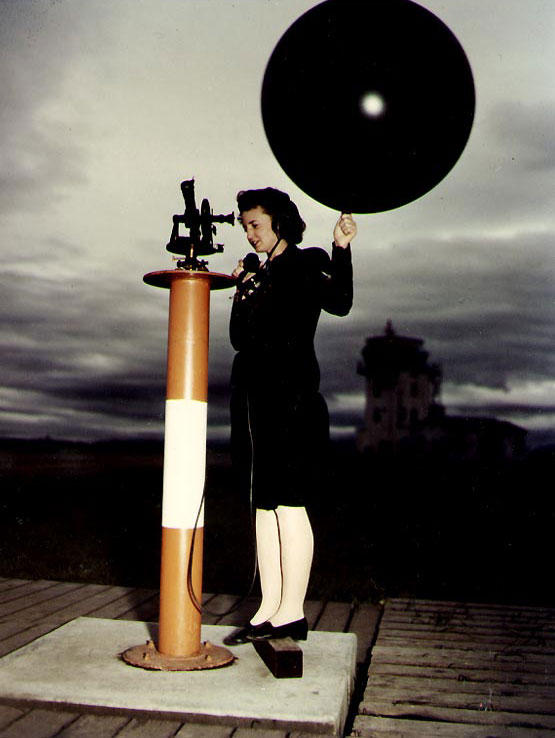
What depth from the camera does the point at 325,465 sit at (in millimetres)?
2764

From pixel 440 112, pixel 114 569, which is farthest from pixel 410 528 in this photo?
pixel 440 112

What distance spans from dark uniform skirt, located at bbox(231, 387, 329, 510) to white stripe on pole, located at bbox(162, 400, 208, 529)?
203 millimetres

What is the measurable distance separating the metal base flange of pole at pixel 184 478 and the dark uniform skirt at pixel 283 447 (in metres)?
0.19

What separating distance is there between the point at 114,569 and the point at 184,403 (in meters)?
2.85

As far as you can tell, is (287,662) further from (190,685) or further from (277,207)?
(277,207)

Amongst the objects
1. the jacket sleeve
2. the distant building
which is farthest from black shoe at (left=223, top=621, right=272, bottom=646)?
the distant building

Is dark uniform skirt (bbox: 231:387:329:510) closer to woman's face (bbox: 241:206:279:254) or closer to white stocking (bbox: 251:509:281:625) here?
white stocking (bbox: 251:509:281:625)

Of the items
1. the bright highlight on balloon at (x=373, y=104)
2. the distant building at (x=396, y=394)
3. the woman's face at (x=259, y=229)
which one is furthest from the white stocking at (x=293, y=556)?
the distant building at (x=396, y=394)

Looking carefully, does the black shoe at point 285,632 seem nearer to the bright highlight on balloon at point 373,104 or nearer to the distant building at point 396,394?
the bright highlight on balloon at point 373,104

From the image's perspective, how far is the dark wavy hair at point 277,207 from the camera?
274cm

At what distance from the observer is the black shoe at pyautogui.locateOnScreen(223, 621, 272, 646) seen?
108 inches

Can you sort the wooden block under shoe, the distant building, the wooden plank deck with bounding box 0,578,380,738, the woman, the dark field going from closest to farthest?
the wooden plank deck with bounding box 0,578,380,738
the wooden block under shoe
the woman
the dark field
the distant building

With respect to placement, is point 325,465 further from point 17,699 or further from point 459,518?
point 459,518

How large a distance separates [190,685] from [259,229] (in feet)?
5.01
